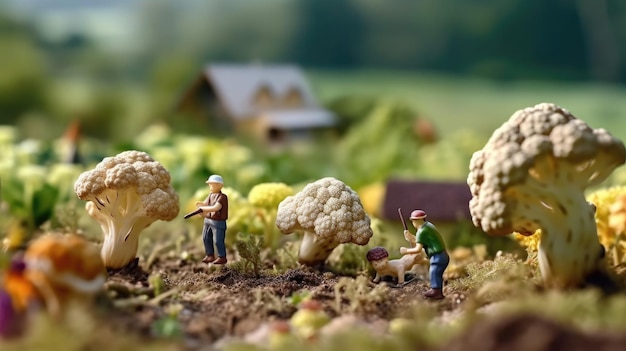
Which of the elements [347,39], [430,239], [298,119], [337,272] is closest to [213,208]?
[337,272]

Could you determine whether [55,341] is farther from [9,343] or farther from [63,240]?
[63,240]

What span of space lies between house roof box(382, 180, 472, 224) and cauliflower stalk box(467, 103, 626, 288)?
8.25 ft

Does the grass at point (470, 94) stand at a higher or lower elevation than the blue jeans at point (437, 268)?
higher

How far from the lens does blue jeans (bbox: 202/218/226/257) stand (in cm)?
407

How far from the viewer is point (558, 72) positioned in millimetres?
12312

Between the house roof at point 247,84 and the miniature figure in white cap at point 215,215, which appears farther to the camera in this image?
the house roof at point 247,84

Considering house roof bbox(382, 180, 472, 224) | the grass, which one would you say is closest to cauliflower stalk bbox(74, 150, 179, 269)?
house roof bbox(382, 180, 472, 224)

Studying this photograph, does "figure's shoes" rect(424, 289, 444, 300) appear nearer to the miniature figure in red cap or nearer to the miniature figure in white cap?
the miniature figure in red cap

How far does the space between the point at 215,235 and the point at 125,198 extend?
0.53 metres

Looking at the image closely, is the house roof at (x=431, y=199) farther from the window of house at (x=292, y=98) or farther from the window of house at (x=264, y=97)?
the window of house at (x=292, y=98)

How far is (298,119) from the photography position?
9.75 meters

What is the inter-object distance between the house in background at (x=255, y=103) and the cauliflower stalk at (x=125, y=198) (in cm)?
543

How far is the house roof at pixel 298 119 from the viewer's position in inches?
374

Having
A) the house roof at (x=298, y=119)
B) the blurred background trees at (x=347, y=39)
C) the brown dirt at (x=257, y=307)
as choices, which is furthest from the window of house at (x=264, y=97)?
the brown dirt at (x=257, y=307)
